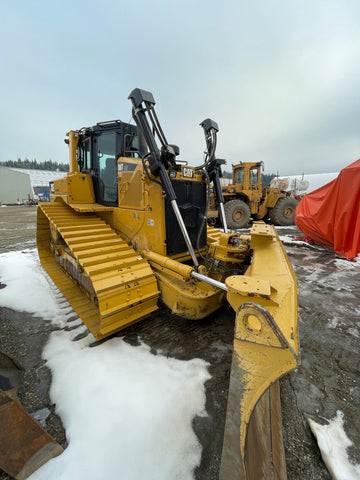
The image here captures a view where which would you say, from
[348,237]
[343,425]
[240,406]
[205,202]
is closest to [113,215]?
[205,202]

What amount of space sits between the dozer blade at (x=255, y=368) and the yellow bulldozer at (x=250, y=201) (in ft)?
26.9

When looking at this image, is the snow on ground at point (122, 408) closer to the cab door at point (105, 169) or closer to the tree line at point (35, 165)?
the cab door at point (105, 169)

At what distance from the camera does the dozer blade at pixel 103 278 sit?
7.88 ft

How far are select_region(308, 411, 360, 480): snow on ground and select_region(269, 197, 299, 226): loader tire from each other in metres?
10.9

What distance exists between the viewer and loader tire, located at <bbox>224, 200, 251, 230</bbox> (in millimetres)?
10133

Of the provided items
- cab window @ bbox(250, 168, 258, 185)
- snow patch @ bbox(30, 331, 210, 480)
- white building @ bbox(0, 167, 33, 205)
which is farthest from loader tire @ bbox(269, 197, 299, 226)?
white building @ bbox(0, 167, 33, 205)

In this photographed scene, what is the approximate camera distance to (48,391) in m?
1.93

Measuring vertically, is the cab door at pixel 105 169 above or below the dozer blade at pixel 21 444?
above

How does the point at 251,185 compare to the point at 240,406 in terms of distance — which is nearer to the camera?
the point at 240,406

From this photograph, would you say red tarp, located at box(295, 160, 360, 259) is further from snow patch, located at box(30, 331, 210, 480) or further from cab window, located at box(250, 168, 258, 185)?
snow patch, located at box(30, 331, 210, 480)

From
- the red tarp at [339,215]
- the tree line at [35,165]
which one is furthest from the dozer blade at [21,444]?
the tree line at [35,165]

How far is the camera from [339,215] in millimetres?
6375

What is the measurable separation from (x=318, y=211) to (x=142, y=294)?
6.96m

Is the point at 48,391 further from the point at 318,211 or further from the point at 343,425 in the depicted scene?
the point at 318,211
